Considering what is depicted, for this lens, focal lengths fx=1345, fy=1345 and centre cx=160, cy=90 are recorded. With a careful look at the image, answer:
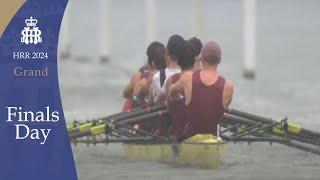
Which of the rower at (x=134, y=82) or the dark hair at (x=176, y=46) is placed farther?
the rower at (x=134, y=82)

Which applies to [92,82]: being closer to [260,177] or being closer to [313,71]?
[313,71]

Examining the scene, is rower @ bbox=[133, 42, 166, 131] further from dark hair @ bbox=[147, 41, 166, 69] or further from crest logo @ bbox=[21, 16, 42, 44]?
crest logo @ bbox=[21, 16, 42, 44]

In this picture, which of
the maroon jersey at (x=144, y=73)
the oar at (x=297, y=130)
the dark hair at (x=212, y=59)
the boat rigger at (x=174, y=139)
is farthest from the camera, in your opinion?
the maroon jersey at (x=144, y=73)

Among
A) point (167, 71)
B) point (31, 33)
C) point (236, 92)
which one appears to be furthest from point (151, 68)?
point (236, 92)

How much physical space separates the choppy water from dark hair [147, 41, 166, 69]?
136cm

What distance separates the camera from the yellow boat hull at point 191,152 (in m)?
15.5

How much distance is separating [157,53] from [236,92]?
635 inches

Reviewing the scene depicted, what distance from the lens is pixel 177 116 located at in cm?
1622

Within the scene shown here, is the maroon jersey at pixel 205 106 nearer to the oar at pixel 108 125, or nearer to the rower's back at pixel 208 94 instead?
the rower's back at pixel 208 94

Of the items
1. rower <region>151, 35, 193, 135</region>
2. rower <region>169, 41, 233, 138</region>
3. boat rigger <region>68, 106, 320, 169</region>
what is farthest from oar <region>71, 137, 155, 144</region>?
rower <region>169, 41, 233, 138</region>

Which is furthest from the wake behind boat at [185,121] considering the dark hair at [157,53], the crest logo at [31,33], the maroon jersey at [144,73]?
the crest logo at [31,33]

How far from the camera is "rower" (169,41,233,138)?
15.5m

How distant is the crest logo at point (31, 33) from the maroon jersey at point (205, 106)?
396 cm

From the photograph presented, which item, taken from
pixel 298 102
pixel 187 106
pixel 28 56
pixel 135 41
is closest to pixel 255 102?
pixel 298 102
